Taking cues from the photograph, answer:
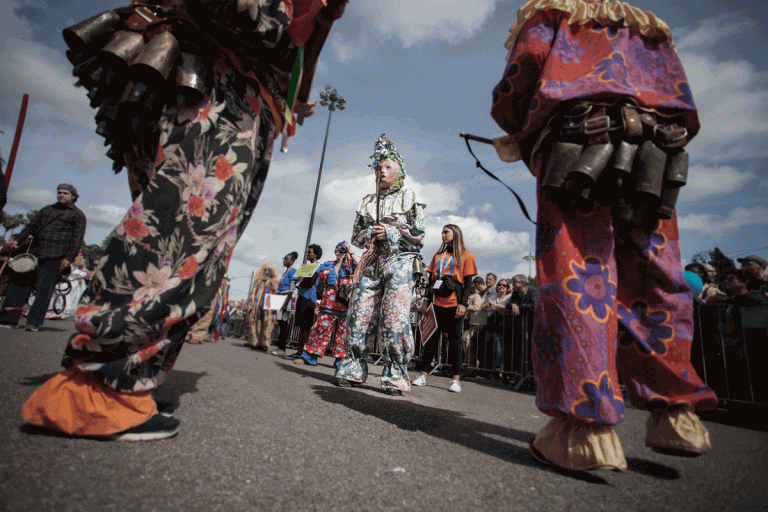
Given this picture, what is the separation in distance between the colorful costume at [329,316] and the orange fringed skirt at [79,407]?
423 cm

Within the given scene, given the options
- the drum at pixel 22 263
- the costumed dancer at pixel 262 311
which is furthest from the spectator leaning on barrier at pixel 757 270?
the drum at pixel 22 263

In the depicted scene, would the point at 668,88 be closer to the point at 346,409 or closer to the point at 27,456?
the point at 346,409

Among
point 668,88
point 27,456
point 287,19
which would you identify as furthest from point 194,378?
point 668,88

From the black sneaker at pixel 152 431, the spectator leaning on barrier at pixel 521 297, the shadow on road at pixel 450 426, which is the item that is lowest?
the shadow on road at pixel 450 426

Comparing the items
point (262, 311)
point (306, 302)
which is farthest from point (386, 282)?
point (262, 311)

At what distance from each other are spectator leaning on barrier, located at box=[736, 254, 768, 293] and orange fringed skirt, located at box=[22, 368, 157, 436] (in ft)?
19.1

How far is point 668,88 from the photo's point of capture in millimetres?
1656

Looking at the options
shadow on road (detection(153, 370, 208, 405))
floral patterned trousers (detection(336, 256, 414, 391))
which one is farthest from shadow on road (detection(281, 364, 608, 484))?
shadow on road (detection(153, 370, 208, 405))

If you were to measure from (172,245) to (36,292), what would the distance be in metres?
5.12

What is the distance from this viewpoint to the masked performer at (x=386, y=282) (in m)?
3.39

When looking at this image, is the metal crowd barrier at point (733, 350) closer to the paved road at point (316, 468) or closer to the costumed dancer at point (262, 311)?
the paved road at point (316, 468)

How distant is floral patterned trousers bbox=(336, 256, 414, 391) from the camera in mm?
3370

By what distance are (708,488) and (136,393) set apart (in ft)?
6.53

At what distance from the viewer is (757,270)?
4301 millimetres
